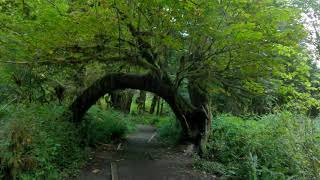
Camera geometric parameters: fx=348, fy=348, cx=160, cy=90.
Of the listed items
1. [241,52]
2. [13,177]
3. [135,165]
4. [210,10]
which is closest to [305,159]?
[241,52]

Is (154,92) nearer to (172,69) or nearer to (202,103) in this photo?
(172,69)

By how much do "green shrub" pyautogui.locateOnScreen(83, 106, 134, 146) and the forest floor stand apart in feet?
1.74

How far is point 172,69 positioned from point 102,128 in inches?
168

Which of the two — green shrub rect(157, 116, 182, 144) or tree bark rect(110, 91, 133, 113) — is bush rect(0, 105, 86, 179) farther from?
tree bark rect(110, 91, 133, 113)

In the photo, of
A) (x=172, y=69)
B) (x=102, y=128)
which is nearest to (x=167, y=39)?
(x=172, y=69)

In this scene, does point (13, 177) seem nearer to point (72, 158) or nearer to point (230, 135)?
point (72, 158)

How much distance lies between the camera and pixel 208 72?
995 cm

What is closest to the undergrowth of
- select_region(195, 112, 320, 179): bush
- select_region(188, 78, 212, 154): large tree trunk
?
select_region(195, 112, 320, 179): bush

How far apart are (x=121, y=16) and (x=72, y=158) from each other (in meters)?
4.36

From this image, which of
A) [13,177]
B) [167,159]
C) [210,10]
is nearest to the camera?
[13,177]

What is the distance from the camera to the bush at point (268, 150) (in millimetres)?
7052

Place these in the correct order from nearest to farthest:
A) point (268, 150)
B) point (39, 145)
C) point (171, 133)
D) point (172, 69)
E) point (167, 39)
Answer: point (39, 145) < point (167, 39) < point (268, 150) < point (172, 69) < point (171, 133)

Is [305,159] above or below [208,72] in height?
below

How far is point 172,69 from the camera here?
12.0 metres
